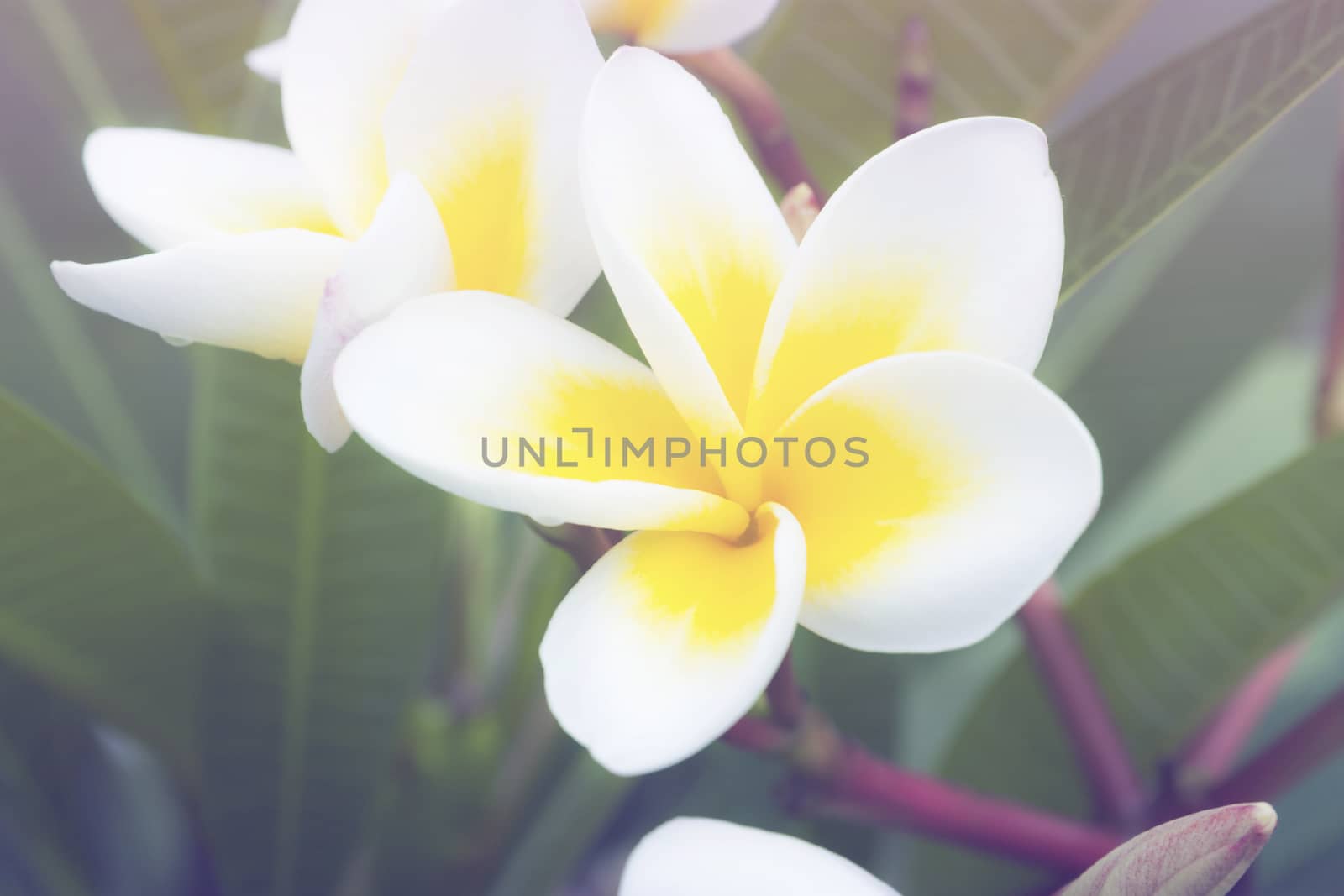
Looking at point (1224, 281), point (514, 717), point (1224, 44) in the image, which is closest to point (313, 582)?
point (514, 717)

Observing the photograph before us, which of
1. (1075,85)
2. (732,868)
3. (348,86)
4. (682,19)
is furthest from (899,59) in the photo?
(732,868)

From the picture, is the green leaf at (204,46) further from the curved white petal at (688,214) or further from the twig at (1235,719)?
the twig at (1235,719)

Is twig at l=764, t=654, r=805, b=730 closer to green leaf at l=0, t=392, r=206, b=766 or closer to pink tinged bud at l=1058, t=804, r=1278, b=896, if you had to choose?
pink tinged bud at l=1058, t=804, r=1278, b=896

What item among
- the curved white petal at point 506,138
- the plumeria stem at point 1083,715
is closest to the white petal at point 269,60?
the curved white petal at point 506,138

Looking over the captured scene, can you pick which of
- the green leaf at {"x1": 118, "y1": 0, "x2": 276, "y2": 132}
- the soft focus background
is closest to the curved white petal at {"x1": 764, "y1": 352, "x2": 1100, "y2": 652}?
the soft focus background

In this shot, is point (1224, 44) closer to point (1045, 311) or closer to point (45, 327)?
point (1045, 311)

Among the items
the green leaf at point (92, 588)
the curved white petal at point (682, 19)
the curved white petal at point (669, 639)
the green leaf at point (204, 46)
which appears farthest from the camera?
the green leaf at point (204, 46)
